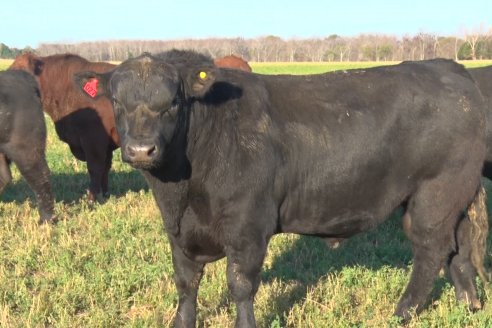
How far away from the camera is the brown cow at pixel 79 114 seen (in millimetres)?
8805

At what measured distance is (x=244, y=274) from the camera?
12.4 ft

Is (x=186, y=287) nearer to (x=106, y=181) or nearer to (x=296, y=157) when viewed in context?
(x=296, y=157)

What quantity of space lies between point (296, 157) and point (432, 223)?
50.2 inches

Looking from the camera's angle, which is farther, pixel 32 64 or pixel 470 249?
pixel 32 64

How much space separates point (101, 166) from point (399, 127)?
18.3ft

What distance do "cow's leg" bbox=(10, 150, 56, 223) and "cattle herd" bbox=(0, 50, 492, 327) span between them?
3.61 meters

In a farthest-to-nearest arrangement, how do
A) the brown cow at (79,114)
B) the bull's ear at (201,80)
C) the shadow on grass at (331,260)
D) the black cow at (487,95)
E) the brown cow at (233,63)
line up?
the brown cow at (233,63) < the brown cow at (79,114) < the black cow at (487,95) < the shadow on grass at (331,260) < the bull's ear at (201,80)

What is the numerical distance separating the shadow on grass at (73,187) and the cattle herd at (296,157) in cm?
480

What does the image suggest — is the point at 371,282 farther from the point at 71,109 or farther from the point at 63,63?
the point at 63,63

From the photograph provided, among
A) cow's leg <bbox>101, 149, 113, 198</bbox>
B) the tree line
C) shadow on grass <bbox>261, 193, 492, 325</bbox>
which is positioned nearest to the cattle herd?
shadow on grass <bbox>261, 193, 492, 325</bbox>

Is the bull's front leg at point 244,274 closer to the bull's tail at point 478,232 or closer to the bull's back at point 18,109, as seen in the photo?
the bull's tail at point 478,232

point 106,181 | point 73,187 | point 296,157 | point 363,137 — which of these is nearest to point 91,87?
point 296,157

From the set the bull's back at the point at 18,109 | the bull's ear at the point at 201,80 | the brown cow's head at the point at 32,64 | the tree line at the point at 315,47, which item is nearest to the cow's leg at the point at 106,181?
the bull's back at the point at 18,109

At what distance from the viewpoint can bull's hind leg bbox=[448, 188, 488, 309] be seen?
472 cm
